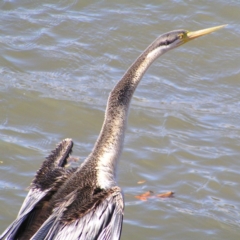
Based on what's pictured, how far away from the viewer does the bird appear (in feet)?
15.3

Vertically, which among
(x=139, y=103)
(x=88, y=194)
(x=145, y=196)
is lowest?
(x=88, y=194)

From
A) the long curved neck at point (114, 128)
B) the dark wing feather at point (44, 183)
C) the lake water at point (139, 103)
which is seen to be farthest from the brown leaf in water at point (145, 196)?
the long curved neck at point (114, 128)

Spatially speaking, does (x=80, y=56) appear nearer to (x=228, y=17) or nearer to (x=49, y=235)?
(x=228, y=17)

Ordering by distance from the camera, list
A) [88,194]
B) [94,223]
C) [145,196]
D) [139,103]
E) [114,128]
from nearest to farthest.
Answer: [94,223], [88,194], [114,128], [145,196], [139,103]

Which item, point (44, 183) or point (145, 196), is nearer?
point (44, 183)

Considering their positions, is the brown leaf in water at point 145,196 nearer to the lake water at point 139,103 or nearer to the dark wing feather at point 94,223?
the lake water at point 139,103

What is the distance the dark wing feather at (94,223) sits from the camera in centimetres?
461

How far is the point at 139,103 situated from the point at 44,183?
3253 millimetres

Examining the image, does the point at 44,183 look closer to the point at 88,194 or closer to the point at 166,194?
the point at 88,194

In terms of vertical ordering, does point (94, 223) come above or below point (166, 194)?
below

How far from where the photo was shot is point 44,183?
5.11 meters

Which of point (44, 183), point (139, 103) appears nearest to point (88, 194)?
point (44, 183)

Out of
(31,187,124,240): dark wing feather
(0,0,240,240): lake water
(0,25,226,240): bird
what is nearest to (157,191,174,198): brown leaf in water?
(0,0,240,240): lake water

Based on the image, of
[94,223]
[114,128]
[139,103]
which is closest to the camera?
[94,223]
